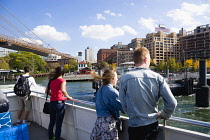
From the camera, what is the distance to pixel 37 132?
4.13m

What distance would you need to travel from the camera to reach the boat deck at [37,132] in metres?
3.82

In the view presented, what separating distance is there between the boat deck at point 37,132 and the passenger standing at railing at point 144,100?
9.15 ft

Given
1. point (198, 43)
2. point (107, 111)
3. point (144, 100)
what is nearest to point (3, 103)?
point (107, 111)

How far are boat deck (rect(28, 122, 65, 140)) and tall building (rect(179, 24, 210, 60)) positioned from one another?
90013 mm

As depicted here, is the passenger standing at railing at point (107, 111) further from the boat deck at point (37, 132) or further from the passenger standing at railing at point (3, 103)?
the boat deck at point (37, 132)

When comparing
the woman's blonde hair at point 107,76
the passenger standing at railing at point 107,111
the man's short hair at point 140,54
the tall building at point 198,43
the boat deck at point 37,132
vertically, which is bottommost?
the boat deck at point 37,132

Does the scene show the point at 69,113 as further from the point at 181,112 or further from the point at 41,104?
the point at 181,112

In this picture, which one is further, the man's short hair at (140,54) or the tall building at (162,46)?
the tall building at (162,46)

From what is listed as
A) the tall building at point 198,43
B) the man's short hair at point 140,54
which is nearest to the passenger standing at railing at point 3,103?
the man's short hair at point 140,54

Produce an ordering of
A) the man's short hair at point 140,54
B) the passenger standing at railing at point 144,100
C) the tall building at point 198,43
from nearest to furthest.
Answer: the passenger standing at railing at point 144,100 < the man's short hair at point 140,54 < the tall building at point 198,43

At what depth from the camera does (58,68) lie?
3.16m

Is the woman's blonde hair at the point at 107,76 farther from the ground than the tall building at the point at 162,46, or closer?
closer

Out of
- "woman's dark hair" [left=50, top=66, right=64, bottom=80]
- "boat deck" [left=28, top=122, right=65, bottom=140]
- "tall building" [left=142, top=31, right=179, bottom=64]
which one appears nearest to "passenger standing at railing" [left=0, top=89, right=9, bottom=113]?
"woman's dark hair" [left=50, top=66, right=64, bottom=80]

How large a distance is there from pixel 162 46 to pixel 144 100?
107932 millimetres
